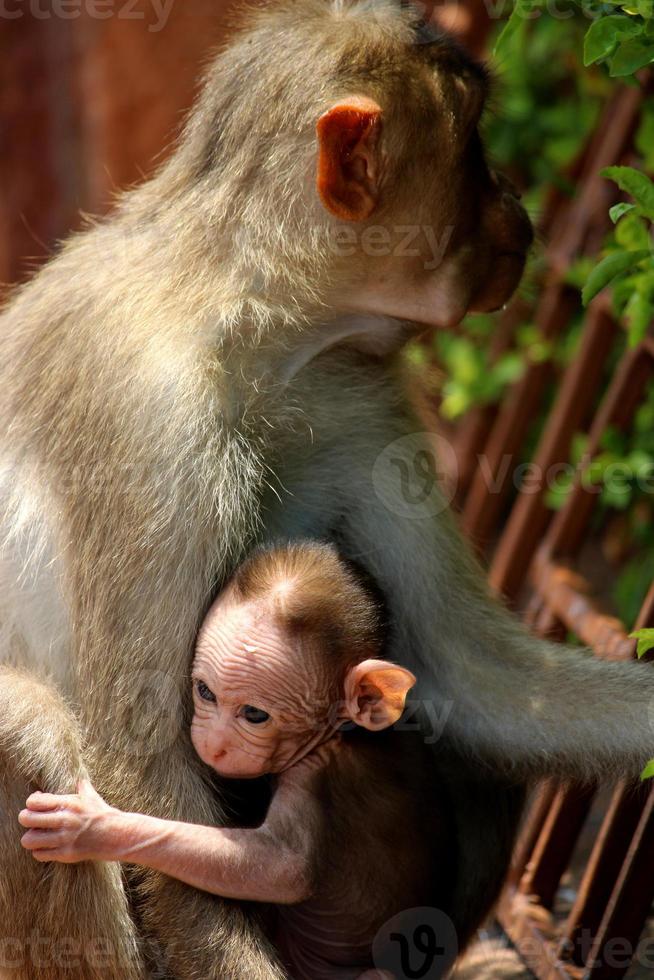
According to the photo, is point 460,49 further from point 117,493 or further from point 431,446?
point 117,493

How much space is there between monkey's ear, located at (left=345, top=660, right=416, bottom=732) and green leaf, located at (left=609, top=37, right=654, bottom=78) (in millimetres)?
1450

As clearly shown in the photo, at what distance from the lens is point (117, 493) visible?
337 centimetres

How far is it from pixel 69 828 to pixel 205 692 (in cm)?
44

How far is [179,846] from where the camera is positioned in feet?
10.5

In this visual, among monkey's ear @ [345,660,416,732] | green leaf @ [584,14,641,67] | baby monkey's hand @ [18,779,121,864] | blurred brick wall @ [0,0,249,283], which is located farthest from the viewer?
blurred brick wall @ [0,0,249,283]

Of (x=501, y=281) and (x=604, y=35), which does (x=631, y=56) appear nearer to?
(x=604, y=35)

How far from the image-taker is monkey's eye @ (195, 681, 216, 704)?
10.9ft

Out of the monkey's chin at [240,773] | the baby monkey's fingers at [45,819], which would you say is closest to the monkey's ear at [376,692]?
the monkey's chin at [240,773]

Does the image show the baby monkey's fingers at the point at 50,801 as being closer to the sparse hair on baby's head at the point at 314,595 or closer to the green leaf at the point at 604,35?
the sparse hair on baby's head at the point at 314,595

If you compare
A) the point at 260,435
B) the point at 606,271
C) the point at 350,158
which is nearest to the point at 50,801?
the point at 260,435

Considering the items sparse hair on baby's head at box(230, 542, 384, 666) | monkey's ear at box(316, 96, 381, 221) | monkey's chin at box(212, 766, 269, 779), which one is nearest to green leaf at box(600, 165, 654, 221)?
monkey's ear at box(316, 96, 381, 221)

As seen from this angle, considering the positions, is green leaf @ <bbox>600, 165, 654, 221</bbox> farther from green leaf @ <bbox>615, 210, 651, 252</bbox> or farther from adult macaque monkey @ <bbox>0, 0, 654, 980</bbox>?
adult macaque monkey @ <bbox>0, 0, 654, 980</bbox>

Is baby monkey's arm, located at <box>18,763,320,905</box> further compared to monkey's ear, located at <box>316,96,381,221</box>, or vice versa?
monkey's ear, located at <box>316,96,381,221</box>

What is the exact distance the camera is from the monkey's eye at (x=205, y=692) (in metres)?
3.33
